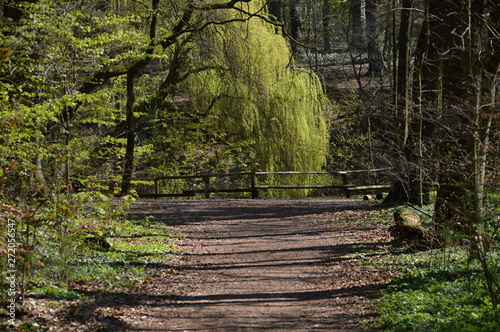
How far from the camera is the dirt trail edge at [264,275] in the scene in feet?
20.1

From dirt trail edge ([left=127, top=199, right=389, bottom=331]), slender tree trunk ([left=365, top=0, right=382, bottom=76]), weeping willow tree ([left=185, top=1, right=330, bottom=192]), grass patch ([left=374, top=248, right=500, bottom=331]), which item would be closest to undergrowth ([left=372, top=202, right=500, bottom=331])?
grass patch ([left=374, top=248, right=500, bottom=331])

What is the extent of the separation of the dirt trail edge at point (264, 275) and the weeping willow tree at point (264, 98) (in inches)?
203

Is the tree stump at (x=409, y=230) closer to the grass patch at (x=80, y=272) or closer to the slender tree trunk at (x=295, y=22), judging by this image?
the grass patch at (x=80, y=272)

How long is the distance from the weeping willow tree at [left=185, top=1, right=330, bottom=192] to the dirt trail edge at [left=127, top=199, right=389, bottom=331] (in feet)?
16.9

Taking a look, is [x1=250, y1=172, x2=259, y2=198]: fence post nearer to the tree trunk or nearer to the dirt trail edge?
the dirt trail edge

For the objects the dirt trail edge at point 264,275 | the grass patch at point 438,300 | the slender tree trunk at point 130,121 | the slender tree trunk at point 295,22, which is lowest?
the dirt trail edge at point 264,275

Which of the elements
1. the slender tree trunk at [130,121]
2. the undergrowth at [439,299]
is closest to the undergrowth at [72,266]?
the undergrowth at [439,299]

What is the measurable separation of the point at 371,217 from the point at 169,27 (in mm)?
8980

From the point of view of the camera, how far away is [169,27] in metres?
17.0

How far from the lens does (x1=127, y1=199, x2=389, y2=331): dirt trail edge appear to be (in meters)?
6.14

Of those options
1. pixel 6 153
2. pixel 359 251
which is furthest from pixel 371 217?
pixel 6 153

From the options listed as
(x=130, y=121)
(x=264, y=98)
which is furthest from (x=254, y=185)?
(x=130, y=121)

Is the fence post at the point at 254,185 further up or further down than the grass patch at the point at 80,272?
further up

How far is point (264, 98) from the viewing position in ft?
61.7
